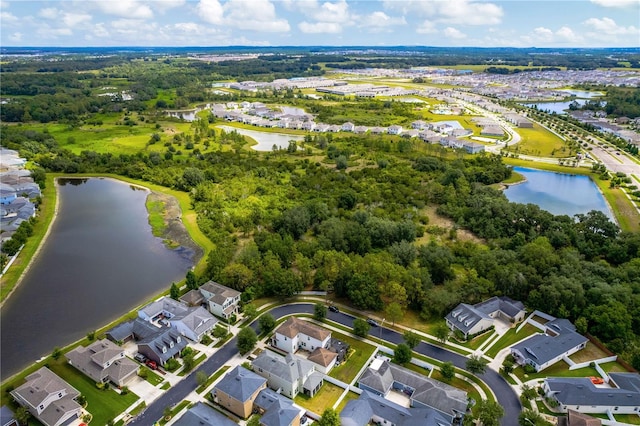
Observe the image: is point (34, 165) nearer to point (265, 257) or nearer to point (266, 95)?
point (265, 257)

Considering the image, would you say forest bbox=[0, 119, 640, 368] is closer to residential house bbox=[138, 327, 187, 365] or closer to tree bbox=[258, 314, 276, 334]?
tree bbox=[258, 314, 276, 334]

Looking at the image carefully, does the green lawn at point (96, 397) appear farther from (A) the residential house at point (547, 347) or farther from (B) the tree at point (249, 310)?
(A) the residential house at point (547, 347)

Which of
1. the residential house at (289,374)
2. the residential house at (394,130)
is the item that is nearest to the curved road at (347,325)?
the residential house at (289,374)

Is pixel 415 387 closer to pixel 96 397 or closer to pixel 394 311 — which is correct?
pixel 394 311

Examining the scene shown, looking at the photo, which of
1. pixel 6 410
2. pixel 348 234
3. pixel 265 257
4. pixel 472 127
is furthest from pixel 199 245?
pixel 472 127

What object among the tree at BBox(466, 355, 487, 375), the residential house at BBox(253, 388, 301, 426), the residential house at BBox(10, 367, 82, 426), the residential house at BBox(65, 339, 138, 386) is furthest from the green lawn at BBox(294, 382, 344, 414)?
the residential house at BBox(10, 367, 82, 426)
